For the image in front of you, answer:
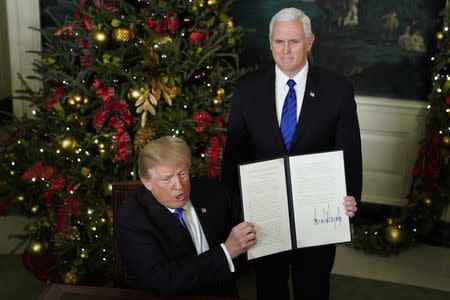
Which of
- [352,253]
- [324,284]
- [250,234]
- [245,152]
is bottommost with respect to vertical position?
[352,253]

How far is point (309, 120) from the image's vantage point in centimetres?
263


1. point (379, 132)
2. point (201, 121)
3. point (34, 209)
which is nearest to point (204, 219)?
point (201, 121)

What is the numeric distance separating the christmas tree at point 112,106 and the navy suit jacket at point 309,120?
1316 millimetres

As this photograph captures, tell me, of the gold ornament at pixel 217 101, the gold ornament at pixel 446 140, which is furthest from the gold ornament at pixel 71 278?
the gold ornament at pixel 446 140

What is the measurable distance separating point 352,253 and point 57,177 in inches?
91.9

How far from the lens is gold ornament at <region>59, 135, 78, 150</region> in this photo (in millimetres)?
4145

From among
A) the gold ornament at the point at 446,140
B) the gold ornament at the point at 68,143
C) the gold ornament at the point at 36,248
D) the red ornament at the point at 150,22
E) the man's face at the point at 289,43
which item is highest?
the red ornament at the point at 150,22

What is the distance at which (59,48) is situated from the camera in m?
4.44

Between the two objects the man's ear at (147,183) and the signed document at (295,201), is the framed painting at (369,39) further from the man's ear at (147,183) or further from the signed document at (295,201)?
the man's ear at (147,183)

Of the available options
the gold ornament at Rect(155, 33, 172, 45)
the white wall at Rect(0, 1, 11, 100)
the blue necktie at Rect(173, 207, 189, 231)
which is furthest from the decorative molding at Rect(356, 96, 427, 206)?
the white wall at Rect(0, 1, 11, 100)

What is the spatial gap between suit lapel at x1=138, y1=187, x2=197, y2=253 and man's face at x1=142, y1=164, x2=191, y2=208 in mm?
28

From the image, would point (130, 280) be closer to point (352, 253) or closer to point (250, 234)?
point (250, 234)

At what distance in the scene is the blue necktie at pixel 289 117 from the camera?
266 centimetres

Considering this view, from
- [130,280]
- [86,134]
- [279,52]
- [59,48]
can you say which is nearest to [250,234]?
[130,280]
